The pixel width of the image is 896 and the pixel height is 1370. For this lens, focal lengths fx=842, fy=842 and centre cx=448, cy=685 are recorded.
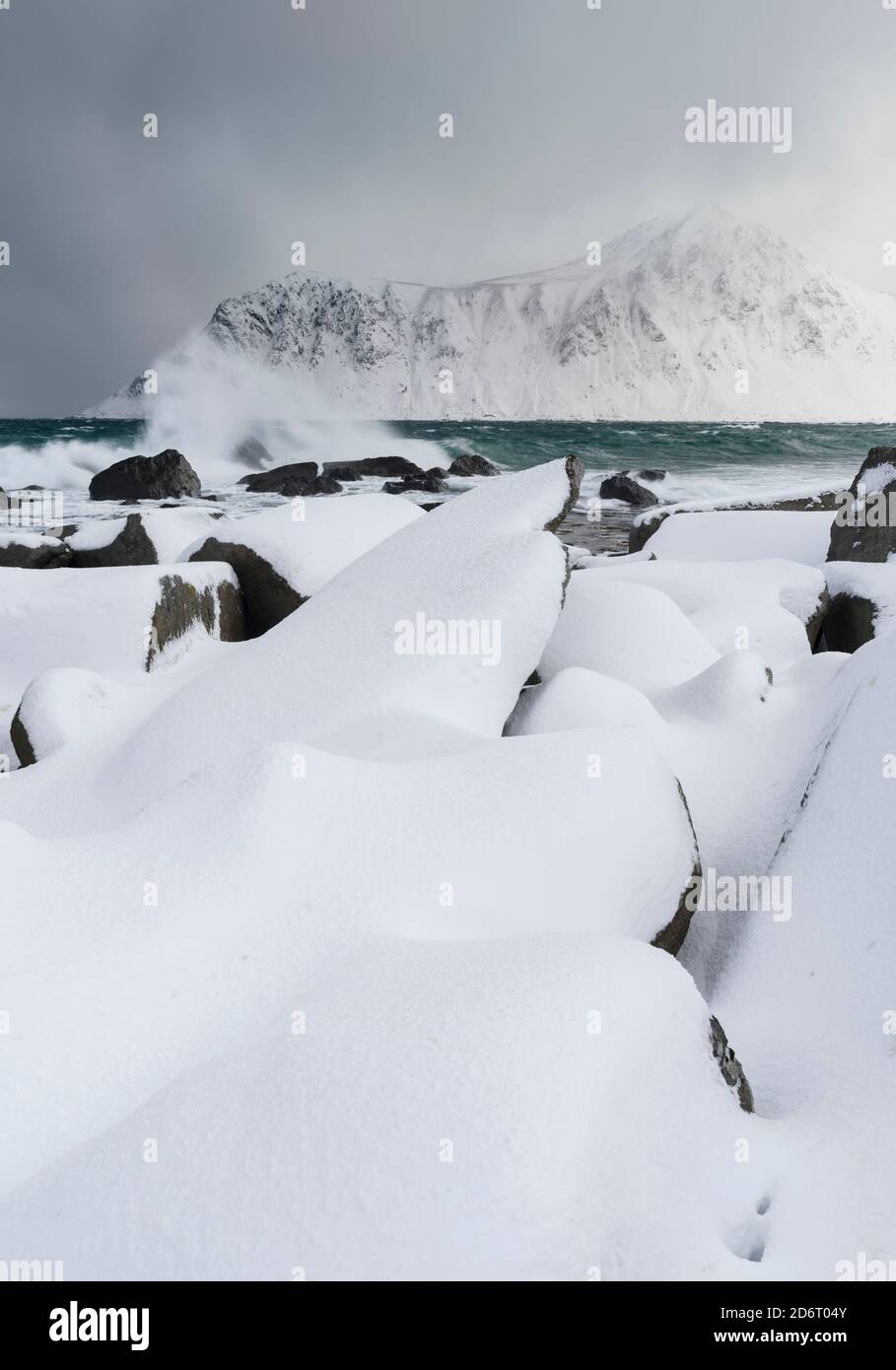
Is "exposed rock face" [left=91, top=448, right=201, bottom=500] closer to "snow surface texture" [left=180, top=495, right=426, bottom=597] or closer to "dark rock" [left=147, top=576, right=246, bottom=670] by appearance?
"snow surface texture" [left=180, top=495, right=426, bottom=597]

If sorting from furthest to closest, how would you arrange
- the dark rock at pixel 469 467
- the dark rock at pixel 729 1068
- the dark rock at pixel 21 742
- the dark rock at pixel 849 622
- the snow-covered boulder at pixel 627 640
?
the dark rock at pixel 469 467 → the dark rock at pixel 849 622 → the snow-covered boulder at pixel 627 640 → the dark rock at pixel 21 742 → the dark rock at pixel 729 1068

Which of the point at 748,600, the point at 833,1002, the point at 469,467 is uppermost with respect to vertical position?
the point at 469,467

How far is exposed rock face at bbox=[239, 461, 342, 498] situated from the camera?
71.3 ft

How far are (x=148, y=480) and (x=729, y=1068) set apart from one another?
798 inches

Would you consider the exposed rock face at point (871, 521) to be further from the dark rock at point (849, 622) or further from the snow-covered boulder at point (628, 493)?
the snow-covered boulder at point (628, 493)

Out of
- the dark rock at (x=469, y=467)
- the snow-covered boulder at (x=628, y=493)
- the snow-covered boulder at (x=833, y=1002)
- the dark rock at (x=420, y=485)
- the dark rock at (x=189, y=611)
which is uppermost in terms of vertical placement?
the dark rock at (x=469, y=467)

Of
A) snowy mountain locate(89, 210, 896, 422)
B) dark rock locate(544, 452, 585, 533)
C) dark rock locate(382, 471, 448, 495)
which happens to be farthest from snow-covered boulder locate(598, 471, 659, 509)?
snowy mountain locate(89, 210, 896, 422)

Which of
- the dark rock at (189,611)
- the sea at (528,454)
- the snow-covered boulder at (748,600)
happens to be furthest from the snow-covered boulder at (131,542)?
the sea at (528,454)

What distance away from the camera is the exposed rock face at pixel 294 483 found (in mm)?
21734

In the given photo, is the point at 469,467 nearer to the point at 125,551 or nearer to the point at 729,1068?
the point at 125,551

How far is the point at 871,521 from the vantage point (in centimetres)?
671

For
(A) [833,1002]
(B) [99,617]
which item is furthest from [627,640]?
(B) [99,617]

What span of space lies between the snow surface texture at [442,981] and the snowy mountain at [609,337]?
119362 mm
